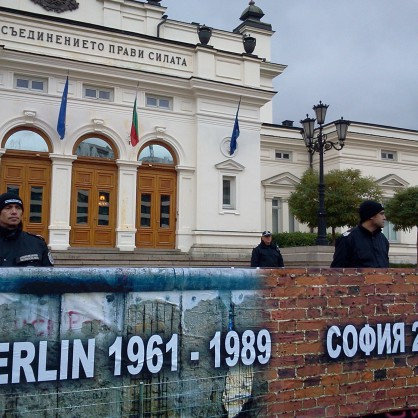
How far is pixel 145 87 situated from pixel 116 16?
29.8 feet

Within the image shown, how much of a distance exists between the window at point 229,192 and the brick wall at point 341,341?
16360 millimetres

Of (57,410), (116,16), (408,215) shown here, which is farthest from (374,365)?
(116,16)

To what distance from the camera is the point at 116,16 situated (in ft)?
88.6

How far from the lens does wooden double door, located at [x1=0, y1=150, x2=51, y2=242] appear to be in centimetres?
1798

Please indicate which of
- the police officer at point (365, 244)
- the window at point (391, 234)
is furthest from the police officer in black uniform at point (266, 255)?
the window at point (391, 234)

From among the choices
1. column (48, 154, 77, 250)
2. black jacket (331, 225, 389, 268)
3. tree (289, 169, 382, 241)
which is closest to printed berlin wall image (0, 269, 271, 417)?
black jacket (331, 225, 389, 268)

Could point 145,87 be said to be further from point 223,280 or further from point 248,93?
point 223,280

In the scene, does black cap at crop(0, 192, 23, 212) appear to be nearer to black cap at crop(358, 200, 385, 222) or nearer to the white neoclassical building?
black cap at crop(358, 200, 385, 222)

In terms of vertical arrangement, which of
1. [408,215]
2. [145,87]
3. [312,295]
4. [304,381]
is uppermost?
[145,87]

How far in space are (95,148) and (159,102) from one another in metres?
3.28

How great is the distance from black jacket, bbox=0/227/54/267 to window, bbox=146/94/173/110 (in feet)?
52.8

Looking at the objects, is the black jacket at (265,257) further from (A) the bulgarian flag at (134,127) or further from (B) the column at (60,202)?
(A) the bulgarian flag at (134,127)

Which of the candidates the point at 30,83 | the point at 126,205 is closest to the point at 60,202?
the point at 126,205

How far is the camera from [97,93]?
19.5 m
